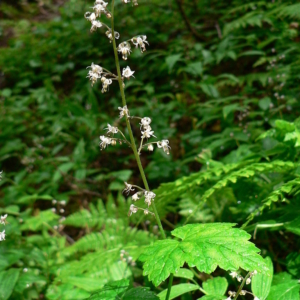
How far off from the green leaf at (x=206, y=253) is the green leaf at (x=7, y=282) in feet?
4.00

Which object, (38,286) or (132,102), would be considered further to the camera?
(132,102)

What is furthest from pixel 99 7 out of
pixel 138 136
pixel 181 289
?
pixel 138 136

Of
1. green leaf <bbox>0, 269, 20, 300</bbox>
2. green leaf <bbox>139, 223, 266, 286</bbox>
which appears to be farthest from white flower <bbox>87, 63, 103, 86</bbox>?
green leaf <bbox>0, 269, 20, 300</bbox>

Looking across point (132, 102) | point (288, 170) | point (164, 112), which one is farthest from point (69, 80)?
point (288, 170)

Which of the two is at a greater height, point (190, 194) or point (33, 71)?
point (33, 71)

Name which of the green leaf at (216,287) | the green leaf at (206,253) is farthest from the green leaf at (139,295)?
the green leaf at (216,287)

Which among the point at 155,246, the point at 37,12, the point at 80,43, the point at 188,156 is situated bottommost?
the point at 188,156

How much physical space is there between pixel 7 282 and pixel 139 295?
113 centimetres

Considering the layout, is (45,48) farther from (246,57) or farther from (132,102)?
(246,57)

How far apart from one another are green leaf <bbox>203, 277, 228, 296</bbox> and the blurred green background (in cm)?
41

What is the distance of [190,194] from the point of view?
253cm

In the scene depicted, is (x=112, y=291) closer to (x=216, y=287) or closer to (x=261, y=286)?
(x=216, y=287)

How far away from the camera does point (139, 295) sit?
1380 millimetres

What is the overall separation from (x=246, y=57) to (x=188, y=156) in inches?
82.9
